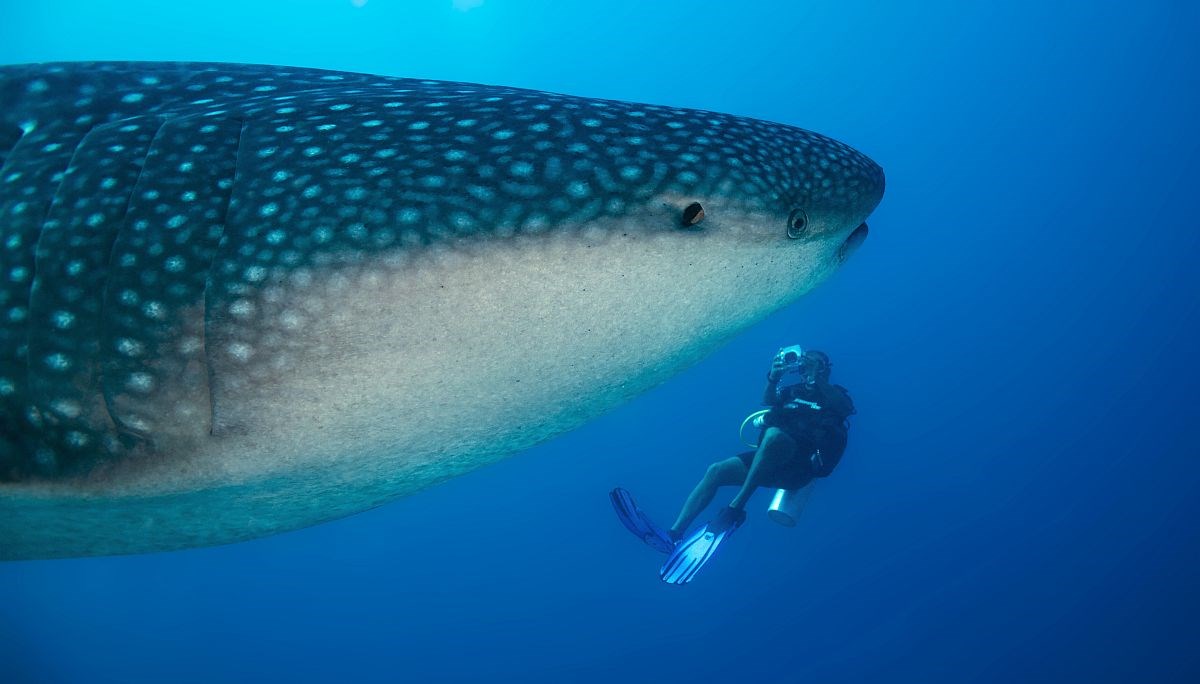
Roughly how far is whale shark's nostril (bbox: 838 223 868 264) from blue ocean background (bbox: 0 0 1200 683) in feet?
92.2

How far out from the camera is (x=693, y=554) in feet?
25.1

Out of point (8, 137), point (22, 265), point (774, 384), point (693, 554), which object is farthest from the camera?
point (774, 384)

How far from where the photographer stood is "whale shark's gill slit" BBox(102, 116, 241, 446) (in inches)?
63.5

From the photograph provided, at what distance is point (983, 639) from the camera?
40.8m

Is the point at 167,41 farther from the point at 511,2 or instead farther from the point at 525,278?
the point at 525,278

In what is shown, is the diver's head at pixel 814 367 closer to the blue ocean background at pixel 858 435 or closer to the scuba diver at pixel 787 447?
the scuba diver at pixel 787 447

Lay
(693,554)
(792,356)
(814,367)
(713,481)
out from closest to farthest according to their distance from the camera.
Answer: (693,554) < (713,481) < (814,367) < (792,356)

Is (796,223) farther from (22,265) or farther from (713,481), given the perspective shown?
(713,481)

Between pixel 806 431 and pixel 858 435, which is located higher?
pixel 858 435

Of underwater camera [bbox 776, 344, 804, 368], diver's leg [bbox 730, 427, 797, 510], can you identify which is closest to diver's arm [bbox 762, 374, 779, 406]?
underwater camera [bbox 776, 344, 804, 368]

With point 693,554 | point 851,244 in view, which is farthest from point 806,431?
point 851,244

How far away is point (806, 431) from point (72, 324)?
10019 mm

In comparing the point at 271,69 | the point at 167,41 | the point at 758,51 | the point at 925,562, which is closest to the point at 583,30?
the point at 758,51

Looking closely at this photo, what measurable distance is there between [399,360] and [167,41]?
304 ft
